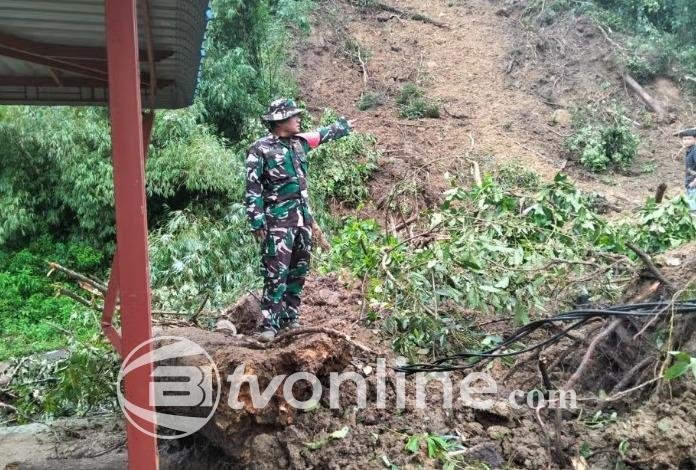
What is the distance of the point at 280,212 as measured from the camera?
491 cm

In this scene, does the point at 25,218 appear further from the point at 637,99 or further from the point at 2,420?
the point at 637,99

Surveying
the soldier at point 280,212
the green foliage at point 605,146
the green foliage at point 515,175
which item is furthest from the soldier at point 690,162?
the soldier at point 280,212

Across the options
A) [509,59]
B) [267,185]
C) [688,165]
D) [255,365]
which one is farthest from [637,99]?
[255,365]

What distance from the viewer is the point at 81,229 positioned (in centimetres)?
1150

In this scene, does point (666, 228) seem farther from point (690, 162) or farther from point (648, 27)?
point (648, 27)

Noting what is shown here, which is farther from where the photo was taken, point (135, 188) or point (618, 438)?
point (618, 438)

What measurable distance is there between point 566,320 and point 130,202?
2994mm

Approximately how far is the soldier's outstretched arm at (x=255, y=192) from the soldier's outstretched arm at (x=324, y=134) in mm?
474

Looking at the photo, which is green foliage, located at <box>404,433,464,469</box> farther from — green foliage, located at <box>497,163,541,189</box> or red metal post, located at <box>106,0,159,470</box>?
green foliage, located at <box>497,163,541,189</box>

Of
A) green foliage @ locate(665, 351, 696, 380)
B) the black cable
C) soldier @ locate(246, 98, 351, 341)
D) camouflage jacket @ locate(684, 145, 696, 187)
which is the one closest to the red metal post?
soldier @ locate(246, 98, 351, 341)

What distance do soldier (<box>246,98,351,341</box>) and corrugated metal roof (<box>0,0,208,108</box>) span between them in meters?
0.86

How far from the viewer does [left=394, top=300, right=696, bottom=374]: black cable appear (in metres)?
4.13

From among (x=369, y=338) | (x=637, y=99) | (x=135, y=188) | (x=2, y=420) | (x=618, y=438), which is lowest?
(x=2, y=420)

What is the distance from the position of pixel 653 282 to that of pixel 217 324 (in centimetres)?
337
